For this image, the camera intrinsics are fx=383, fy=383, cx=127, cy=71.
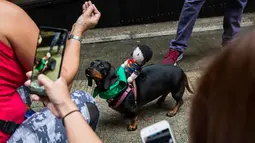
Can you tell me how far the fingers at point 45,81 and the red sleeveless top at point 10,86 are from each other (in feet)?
0.94

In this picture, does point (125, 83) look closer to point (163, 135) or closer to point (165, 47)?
point (163, 135)

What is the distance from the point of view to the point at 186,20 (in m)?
3.83

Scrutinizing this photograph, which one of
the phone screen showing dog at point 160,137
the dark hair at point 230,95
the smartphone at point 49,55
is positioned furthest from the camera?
the smartphone at point 49,55

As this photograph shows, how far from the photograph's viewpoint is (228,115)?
3.33ft

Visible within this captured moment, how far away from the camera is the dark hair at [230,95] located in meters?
0.97

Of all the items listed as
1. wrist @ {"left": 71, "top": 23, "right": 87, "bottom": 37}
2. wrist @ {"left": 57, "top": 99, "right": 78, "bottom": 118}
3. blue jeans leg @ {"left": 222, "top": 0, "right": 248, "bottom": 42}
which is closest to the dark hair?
wrist @ {"left": 57, "top": 99, "right": 78, "bottom": 118}

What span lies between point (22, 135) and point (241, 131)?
4.38 feet

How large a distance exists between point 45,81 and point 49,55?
188 mm

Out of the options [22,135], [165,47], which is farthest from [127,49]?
[22,135]

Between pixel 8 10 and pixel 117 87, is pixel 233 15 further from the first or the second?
pixel 8 10

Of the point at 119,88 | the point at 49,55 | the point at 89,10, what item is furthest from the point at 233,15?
the point at 49,55

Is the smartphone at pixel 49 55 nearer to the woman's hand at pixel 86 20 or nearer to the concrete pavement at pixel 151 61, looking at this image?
the woman's hand at pixel 86 20

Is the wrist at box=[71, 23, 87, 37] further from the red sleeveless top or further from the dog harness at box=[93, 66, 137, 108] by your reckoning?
the dog harness at box=[93, 66, 137, 108]

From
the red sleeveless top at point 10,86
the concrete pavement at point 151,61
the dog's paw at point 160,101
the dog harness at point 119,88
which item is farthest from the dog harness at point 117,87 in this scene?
the red sleeveless top at point 10,86
